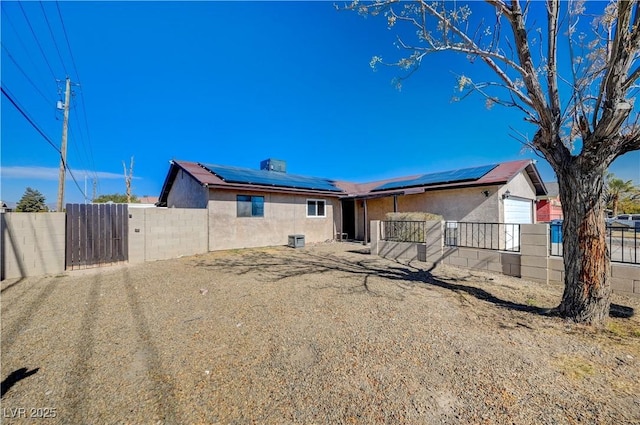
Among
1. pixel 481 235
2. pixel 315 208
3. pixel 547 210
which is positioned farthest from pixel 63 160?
pixel 547 210

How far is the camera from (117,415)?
2020mm

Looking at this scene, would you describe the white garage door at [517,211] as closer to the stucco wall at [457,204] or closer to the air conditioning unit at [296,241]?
the stucco wall at [457,204]

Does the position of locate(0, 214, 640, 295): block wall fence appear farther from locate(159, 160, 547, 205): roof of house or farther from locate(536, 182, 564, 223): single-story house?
locate(536, 182, 564, 223): single-story house

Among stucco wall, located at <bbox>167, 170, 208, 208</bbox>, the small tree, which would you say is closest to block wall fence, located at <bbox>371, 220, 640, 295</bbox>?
stucco wall, located at <bbox>167, 170, 208, 208</bbox>

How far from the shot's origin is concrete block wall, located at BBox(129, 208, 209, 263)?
886 centimetres

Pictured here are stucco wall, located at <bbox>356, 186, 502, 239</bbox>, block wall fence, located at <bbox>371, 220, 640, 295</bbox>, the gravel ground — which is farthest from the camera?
stucco wall, located at <bbox>356, 186, 502, 239</bbox>

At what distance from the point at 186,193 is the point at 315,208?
6659mm

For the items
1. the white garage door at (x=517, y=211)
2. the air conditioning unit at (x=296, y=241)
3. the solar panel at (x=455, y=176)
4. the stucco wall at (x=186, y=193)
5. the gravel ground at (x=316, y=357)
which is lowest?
the gravel ground at (x=316, y=357)

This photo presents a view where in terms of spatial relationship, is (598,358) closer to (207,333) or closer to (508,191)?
(207,333)

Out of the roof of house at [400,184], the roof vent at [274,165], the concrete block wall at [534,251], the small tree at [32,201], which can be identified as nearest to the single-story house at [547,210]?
the roof of house at [400,184]

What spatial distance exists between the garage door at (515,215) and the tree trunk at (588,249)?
24.1 feet

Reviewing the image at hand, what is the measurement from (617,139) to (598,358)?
2.71 metres

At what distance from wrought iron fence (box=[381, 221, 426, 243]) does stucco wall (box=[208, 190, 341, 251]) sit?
5.11 meters

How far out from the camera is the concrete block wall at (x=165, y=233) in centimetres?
886
